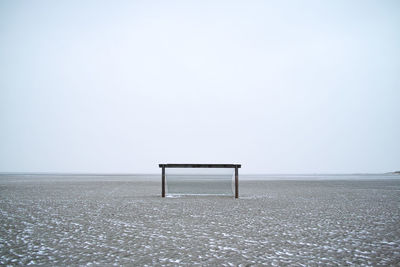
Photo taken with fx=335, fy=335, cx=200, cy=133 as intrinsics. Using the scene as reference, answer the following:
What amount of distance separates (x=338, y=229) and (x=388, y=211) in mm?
3785

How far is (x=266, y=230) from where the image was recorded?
6.54 meters

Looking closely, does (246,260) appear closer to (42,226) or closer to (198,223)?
(198,223)

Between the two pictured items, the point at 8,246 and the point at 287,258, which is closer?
the point at 287,258

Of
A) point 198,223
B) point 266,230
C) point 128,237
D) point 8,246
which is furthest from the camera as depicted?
point 198,223

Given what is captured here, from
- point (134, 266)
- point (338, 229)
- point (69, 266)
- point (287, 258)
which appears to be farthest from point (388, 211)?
point (69, 266)

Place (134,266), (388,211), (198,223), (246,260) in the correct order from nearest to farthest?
(134,266) < (246,260) < (198,223) < (388,211)

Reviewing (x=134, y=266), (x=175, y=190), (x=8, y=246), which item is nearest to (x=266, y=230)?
(x=134, y=266)

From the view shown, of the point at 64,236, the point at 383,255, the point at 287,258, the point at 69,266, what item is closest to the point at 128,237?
the point at 64,236

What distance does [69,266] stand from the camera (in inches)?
163

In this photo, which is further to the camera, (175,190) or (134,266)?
(175,190)

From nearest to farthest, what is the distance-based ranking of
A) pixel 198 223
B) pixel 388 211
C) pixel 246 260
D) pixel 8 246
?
1. pixel 246 260
2. pixel 8 246
3. pixel 198 223
4. pixel 388 211

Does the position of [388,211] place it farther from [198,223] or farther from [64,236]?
[64,236]

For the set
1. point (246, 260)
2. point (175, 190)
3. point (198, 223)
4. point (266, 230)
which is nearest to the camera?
point (246, 260)

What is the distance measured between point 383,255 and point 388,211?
5.56m
